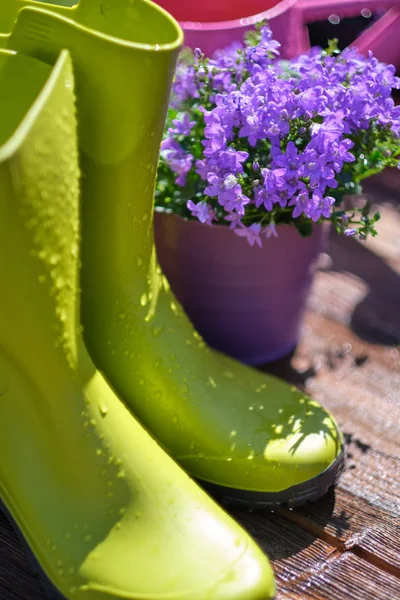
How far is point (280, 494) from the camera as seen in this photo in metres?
0.81

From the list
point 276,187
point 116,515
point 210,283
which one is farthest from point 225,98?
point 116,515

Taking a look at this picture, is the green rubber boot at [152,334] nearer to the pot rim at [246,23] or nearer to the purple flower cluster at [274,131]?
the purple flower cluster at [274,131]

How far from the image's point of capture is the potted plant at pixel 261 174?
A: 0.82 metres

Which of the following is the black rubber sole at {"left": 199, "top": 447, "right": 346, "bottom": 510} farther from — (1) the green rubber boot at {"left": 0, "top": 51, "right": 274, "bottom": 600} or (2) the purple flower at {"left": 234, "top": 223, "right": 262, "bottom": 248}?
(2) the purple flower at {"left": 234, "top": 223, "right": 262, "bottom": 248}

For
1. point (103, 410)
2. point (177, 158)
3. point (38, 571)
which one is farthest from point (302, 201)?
point (38, 571)

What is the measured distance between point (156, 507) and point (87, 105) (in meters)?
0.38

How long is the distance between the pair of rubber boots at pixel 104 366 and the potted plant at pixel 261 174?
14 centimetres

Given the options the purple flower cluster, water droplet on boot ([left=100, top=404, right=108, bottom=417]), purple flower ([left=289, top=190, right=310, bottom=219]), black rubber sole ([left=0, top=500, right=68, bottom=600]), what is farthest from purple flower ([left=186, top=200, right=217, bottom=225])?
black rubber sole ([left=0, top=500, right=68, bottom=600])

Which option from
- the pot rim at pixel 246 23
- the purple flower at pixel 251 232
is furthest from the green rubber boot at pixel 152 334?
the pot rim at pixel 246 23

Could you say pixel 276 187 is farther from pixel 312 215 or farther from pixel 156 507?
pixel 156 507

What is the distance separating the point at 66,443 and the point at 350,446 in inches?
16.2

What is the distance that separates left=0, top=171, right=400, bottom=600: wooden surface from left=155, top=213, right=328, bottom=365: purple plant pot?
73mm

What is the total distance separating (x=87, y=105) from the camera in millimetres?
687

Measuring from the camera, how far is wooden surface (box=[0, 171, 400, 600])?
2.51ft
